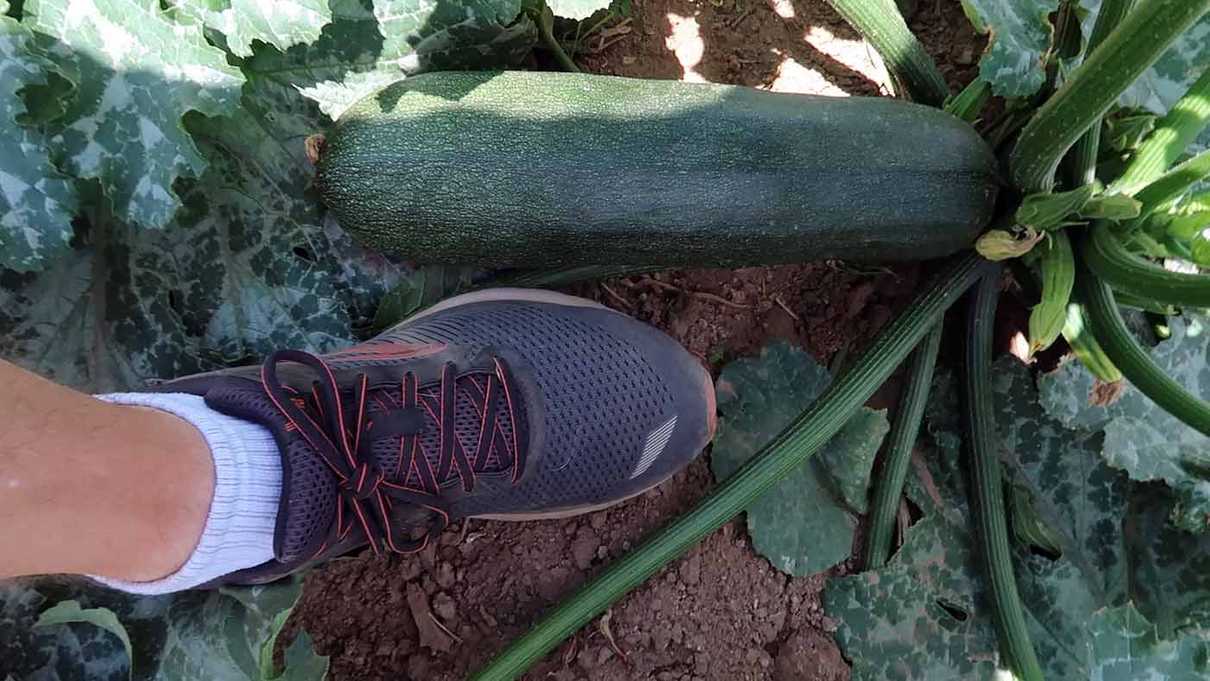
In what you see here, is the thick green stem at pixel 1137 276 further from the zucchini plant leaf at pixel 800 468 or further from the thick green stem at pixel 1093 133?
the zucchini plant leaf at pixel 800 468

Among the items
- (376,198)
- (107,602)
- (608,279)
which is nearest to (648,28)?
(608,279)

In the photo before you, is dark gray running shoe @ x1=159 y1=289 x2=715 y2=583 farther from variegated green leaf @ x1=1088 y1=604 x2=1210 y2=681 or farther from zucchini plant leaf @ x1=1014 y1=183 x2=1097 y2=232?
variegated green leaf @ x1=1088 y1=604 x2=1210 y2=681

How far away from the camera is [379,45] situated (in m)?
1.84

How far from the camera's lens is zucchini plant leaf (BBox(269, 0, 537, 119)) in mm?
1806

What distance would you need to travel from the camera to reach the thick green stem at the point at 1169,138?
169 cm

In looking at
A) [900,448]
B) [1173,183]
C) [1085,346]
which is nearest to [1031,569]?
[900,448]

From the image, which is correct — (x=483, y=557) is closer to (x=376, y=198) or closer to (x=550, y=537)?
(x=550, y=537)

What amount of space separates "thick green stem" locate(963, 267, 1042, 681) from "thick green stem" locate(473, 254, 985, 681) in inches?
5.5

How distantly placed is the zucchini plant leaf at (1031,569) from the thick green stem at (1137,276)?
0.39 m

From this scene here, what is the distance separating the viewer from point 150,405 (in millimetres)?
1364

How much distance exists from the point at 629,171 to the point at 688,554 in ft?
3.03

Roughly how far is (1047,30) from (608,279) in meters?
1.05

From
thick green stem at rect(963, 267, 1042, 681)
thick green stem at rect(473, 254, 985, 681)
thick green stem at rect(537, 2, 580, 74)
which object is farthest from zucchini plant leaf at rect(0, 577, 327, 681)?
thick green stem at rect(963, 267, 1042, 681)

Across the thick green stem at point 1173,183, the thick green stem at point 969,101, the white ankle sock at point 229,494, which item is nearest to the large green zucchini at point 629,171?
the thick green stem at point 969,101
